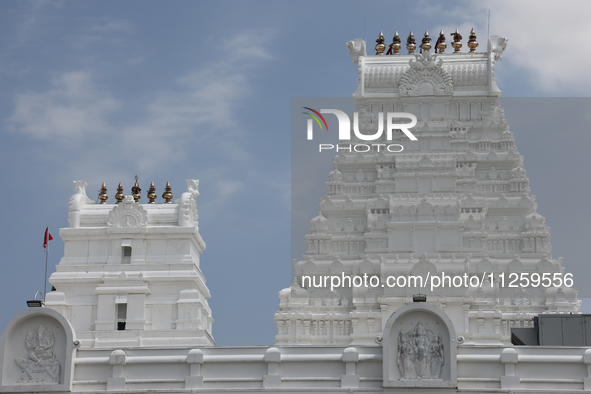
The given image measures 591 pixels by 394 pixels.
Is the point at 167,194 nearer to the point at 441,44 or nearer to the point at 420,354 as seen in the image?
the point at 441,44

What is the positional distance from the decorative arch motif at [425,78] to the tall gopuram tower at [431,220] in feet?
0.28

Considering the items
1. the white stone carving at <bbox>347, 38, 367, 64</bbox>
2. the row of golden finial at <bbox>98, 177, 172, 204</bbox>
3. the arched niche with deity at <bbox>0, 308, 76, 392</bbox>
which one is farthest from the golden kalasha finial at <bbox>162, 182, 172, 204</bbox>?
the arched niche with deity at <bbox>0, 308, 76, 392</bbox>

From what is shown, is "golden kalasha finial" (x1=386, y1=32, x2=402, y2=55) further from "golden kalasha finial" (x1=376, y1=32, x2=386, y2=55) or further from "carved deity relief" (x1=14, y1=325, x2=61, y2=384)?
"carved deity relief" (x1=14, y1=325, x2=61, y2=384)

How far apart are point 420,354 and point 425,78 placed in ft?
150

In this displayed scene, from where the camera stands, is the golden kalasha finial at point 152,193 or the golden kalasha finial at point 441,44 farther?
the golden kalasha finial at point 441,44

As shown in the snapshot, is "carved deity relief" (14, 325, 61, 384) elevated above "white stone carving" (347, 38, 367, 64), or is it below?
below

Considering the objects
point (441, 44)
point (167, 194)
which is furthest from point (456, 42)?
point (167, 194)

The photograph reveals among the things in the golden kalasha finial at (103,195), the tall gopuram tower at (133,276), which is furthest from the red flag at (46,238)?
the golden kalasha finial at (103,195)

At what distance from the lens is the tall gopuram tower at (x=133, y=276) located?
78938 mm

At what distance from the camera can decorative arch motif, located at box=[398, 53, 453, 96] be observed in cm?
8962

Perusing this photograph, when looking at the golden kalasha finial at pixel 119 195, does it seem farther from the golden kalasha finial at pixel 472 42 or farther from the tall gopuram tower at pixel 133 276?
the golden kalasha finial at pixel 472 42

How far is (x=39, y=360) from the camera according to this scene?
159 ft

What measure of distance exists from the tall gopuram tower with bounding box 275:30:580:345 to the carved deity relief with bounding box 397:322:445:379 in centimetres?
2517

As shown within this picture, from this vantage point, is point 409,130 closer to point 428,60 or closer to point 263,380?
point 428,60
